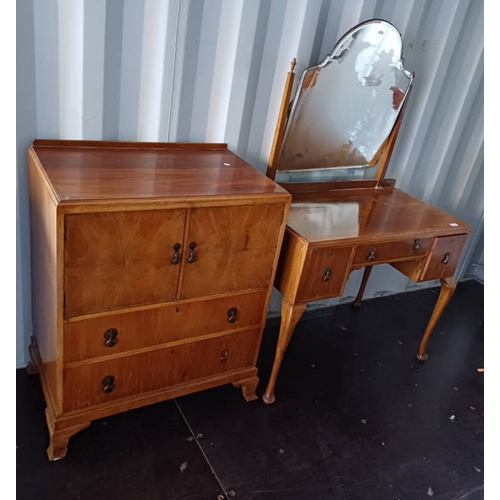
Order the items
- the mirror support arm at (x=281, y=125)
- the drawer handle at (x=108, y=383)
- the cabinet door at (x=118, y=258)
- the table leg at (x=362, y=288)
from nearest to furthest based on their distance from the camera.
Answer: the cabinet door at (x=118, y=258) → the drawer handle at (x=108, y=383) → the mirror support arm at (x=281, y=125) → the table leg at (x=362, y=288)

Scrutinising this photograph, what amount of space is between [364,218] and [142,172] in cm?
103

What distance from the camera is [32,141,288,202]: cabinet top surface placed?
1498 mm

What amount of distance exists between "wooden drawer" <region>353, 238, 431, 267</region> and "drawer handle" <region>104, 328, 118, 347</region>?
0.99m

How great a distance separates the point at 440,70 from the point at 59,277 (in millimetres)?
2222

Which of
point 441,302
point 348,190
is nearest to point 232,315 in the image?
point 348,190

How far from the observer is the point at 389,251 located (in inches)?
84.2

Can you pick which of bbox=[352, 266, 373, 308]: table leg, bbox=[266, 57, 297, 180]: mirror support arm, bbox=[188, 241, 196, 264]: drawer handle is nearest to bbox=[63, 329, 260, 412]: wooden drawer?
bbox=[188, 241, 196, 264]: drawer handle

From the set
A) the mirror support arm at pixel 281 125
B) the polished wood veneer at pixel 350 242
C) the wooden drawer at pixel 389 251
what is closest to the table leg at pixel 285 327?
the polished wood veneer at pixel 350 242

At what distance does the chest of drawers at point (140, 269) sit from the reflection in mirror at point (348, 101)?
1.33ft

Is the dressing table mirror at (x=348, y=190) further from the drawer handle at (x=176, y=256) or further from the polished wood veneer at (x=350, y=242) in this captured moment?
the drawer handle at (x=176, y=256)

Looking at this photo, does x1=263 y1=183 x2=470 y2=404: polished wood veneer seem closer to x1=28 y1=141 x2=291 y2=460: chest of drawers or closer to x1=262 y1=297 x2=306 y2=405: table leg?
x1=262 y1=297 x2=306 y2=405: table leg

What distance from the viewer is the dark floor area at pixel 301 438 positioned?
177cm

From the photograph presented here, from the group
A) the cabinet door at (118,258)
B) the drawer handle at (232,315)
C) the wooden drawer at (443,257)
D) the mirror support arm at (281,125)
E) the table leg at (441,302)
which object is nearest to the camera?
the cabinet door at (118,258)

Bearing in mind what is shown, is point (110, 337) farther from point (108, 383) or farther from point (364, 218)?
point (364, 218)
